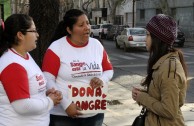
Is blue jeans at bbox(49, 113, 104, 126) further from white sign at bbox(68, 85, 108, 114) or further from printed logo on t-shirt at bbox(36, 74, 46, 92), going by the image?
printed logo on t-shirt at bbox(36, 74, 46, 92)

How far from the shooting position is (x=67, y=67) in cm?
337

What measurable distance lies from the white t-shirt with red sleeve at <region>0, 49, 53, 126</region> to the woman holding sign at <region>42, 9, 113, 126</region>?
438 mm

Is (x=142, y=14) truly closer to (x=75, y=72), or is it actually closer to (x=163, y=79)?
(x=75, y=72)

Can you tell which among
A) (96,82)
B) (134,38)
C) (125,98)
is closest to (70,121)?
(96,82)

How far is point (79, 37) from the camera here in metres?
3.47

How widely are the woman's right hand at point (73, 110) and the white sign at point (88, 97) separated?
0.04 metres

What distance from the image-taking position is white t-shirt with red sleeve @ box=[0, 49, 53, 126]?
2.67 meters

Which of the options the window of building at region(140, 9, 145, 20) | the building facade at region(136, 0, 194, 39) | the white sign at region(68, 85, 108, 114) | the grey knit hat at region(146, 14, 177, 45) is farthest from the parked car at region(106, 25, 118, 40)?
the grey knit hat at region(146, 14, 177, 45)

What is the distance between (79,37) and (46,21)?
114 inches

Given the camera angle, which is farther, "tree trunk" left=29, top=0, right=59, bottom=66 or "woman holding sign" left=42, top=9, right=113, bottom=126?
"tree trunk" left=29, top=0, right=59, bottom=66

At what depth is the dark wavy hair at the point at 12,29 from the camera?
2850mm

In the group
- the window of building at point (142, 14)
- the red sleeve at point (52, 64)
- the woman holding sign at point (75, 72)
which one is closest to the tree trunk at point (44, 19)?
the woman holding sign at point (75, 72)

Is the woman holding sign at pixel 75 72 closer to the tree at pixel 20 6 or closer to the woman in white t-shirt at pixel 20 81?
the woman in white t-shirt at pixel 20 81

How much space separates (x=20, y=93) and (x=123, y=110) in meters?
5.60
